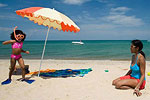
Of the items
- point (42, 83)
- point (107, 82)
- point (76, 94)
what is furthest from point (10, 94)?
point (107, 82)

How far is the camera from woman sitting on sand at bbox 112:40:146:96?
3.84 m

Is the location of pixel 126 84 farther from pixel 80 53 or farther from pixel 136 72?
pixel 80 53

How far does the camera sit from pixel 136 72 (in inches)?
163

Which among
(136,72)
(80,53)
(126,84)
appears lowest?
(80,53)

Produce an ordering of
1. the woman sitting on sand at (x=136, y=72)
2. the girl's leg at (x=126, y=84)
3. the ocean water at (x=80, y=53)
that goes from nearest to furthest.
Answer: the woman sitting on sand at (x=136, y=72) → the girl's leg at (x=126, y=84) → the ocean water at (x=80, y=53)

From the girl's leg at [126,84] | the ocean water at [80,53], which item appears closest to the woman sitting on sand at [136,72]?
the girl's leg at [126,84]

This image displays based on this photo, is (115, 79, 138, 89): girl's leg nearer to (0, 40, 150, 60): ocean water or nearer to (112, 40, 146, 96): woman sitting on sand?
(112, 40, 146, 96): woman sitting on sand

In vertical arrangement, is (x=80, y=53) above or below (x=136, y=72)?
below

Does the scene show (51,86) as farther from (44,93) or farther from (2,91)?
(2,91)

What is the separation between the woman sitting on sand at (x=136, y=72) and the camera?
12.6 feet

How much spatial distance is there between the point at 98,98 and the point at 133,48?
1725 millimetres

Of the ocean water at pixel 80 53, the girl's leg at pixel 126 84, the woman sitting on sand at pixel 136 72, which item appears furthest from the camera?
the ocean water at pixel 80 53

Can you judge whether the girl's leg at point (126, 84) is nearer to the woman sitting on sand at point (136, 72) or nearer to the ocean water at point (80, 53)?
the woman sitting on sand at point (136, 72)

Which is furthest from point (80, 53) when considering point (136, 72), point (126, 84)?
point (136, 72)
